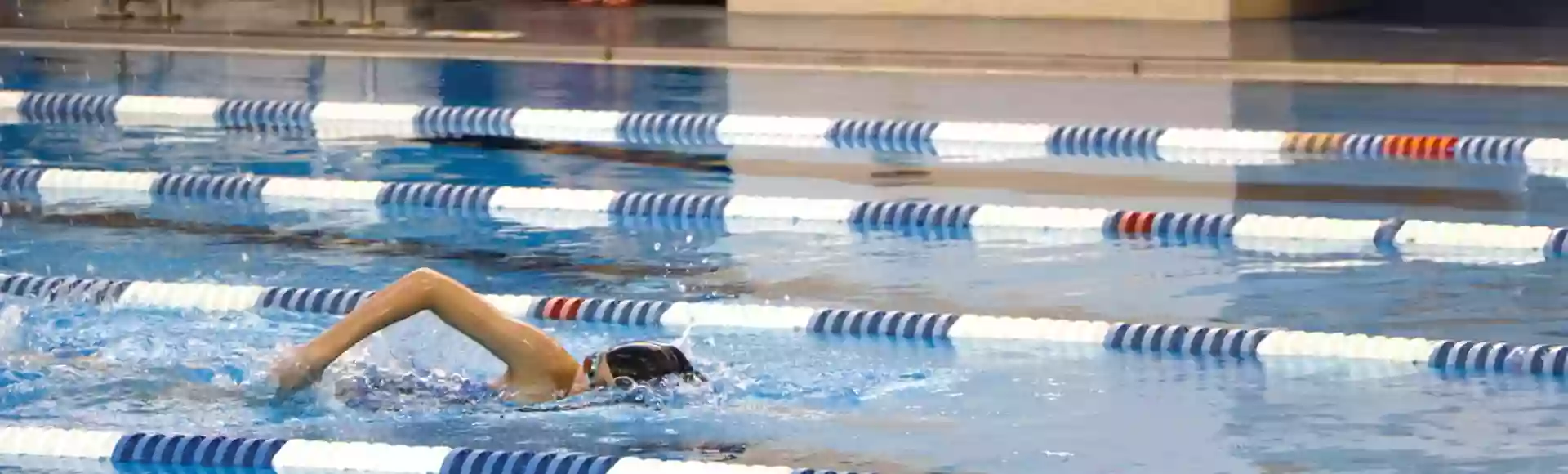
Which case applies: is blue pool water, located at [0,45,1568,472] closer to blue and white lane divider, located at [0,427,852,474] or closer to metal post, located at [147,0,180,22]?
blue and white lane divider, located at [0,427,852,474]

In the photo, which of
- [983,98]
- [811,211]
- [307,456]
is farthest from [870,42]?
[307,456]

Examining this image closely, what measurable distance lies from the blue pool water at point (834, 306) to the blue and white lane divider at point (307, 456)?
0.13 meters

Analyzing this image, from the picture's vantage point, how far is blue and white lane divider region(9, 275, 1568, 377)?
16.8 ft

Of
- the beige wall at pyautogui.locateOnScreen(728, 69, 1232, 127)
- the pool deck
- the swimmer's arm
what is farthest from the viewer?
the pool deck

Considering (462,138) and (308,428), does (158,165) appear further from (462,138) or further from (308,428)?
(308,428)

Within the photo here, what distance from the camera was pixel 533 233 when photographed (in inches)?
279

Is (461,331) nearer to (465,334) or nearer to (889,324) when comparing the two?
(465,334)

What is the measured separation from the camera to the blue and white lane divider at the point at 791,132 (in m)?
8.34

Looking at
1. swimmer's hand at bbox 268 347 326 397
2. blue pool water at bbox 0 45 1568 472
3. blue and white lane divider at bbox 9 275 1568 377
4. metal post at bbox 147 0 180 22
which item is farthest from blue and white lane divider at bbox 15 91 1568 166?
swimmer's hand at bbox 268 347 326 397

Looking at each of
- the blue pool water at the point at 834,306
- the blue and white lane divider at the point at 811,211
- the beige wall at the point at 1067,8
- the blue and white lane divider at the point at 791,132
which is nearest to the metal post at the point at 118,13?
the beige wall at the point at 1067,8

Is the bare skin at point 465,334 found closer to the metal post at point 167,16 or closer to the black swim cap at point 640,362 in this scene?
the black swim cap at point 640,362

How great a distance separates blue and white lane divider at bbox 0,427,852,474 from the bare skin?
0.56 feet

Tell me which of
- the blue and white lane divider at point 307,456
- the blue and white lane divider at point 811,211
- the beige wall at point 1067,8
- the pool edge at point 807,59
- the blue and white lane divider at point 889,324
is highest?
the beige wall at point 1067,8

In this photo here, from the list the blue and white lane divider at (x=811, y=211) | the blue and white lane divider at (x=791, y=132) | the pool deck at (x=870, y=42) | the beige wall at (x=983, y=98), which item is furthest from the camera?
the pool deck at (x=870, y=42)
